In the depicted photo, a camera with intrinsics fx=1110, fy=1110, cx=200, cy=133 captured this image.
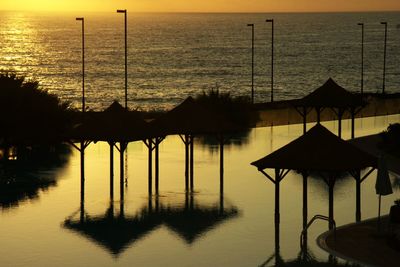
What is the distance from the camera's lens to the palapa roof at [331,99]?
5822 cm

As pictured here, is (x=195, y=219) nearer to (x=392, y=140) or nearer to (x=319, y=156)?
(x=319, y=156)

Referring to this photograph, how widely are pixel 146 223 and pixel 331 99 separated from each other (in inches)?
816

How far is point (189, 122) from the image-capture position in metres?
48.6

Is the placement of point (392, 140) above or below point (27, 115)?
below

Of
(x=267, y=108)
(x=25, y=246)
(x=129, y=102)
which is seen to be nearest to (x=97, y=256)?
(x=25, y=246)

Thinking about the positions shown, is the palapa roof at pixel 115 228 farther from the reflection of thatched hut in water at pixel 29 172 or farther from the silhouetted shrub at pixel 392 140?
the silhouetted shrub at pixel 392 140

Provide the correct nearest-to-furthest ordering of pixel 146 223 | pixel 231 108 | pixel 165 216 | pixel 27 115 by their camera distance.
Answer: pixel 146 223, pixel 165 216, pixel 27 115, pixel 231 108

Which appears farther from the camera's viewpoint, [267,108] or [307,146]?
[267,108]

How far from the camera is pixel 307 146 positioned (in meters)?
39.0

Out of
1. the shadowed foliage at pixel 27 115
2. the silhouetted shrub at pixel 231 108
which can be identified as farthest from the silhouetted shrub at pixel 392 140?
the shadowed foliage at pixel 27 115

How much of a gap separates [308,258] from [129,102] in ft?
→ 319

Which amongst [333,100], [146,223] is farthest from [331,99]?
[146,223]

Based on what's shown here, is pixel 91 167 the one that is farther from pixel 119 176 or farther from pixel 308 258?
pixel 308 258

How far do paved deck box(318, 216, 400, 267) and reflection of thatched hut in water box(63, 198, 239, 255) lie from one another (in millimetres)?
5030
